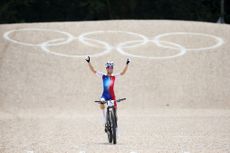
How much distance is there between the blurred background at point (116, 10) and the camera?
42656 millimetres

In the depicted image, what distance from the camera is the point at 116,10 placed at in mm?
43531

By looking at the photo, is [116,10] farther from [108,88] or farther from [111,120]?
[111,120]

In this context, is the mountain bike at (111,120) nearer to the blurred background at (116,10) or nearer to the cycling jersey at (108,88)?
the cycling jersey at (108,88)

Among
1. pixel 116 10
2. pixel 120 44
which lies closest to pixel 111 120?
pixel 120 44

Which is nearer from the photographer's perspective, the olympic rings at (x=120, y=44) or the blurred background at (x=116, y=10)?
the olympic rings at (x=120, y=44)

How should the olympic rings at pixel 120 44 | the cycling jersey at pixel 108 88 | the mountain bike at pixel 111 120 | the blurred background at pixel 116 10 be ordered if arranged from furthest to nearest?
the blurred background at pixel 116 10
the olympic rings at pixel 120 44
the cycling jersey at pixel 108 88
the mountain bike at pixel 111 120

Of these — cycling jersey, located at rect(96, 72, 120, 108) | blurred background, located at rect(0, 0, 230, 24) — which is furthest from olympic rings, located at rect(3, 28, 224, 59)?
blurred background, located at rect(0, 0, 230, 24)

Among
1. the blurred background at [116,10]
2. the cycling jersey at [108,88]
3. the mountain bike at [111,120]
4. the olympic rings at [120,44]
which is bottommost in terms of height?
the mountain bike at [111,120]

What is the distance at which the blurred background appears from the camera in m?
42.7

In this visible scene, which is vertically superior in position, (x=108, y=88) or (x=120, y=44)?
(x=120, y=44)

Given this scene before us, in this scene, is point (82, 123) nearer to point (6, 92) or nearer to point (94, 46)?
point (6, 92)

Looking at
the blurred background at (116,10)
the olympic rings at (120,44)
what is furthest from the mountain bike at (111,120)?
the blurred background at (116,10)

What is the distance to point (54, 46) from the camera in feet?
80.1

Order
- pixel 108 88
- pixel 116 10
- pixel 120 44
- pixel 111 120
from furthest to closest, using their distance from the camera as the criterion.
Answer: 1. pixel 116 10
2. pixel 120 44
3. pixel 108 88
4. pixel 111 120
